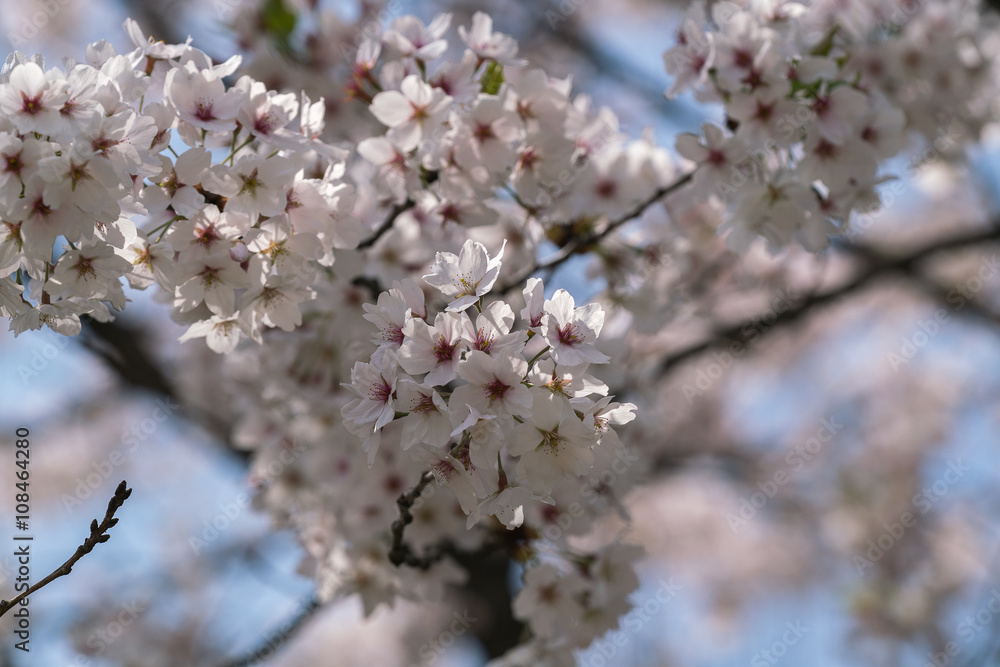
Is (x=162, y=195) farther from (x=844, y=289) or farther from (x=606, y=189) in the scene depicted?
(x=844, y=289)

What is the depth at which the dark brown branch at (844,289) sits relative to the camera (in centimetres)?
331

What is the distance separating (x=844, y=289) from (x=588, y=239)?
1.88 meters

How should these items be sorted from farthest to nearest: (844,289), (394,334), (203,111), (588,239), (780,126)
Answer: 1. (844,289)
2. (588,239)
3. (780,126)
4. (203,111)
5. (394,334)

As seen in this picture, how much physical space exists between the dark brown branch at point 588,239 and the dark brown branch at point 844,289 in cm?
108

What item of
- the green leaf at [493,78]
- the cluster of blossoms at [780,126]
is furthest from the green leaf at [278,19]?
the cluster of blossoms at [780,126]

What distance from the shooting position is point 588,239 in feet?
7.18

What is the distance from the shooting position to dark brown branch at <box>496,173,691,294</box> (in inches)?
83.4

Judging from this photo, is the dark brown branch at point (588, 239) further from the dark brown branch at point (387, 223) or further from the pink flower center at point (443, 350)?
the pink flower center at point (443, 350)

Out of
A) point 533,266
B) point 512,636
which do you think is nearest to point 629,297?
point 533,266

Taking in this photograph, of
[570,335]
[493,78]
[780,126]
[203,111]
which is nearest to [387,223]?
[493,78]

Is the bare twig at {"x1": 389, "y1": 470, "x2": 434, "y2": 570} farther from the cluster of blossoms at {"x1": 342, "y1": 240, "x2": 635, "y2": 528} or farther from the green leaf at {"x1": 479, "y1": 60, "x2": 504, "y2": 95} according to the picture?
the green leaf at {"x1": 479, "y1": 60, "x2": 504, "y2": 95}

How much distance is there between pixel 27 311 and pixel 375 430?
27.2 inches

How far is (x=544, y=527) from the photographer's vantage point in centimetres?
210

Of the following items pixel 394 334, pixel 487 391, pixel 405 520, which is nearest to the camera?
pixel 487 391
